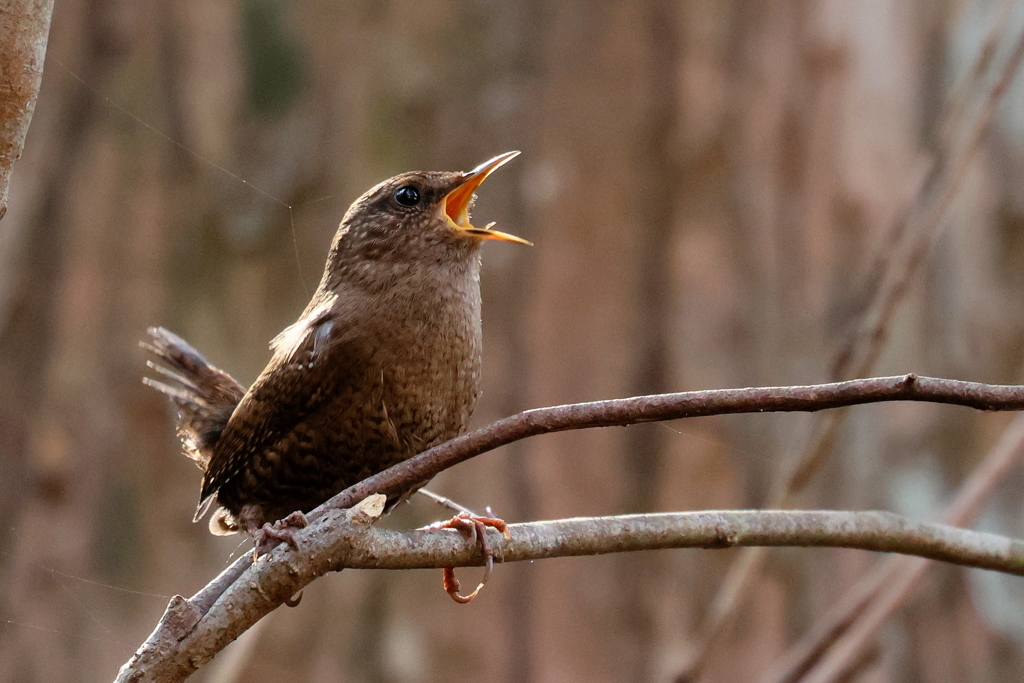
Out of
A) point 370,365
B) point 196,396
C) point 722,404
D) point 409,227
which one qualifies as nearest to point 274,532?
point 370,365

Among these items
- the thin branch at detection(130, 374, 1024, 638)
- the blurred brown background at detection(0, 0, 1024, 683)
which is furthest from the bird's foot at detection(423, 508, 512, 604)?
the blurred brown background at detection(0, 0, 1024, 683)

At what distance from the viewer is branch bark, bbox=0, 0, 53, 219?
1086 mm

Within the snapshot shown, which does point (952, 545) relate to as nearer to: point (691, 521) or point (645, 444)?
point (691, 521)

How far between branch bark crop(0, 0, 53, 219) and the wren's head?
76 centimetres

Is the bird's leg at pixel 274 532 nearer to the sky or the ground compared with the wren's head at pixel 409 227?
nearer to the ground

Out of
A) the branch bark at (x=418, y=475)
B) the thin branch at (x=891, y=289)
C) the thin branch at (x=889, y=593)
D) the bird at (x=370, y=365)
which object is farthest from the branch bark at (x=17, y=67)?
the thin branch at (x=889, y=593)

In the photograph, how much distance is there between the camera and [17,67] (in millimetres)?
1088

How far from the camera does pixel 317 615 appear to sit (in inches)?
144

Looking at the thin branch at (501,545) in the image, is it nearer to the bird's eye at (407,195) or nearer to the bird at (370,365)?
the bird at (370,365)

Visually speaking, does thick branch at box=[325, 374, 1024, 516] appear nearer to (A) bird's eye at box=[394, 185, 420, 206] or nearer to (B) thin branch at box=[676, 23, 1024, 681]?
(A) bird's eye at box=[394, 185, 420, 206]

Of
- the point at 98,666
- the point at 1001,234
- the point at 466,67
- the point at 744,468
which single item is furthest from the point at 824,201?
the point at 98,666

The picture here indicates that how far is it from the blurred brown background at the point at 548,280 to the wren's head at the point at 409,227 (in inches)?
68.5

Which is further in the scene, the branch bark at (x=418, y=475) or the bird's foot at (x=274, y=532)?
the bird's foot at (x=274, y=532)

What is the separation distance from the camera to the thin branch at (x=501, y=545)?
1.13 metres
